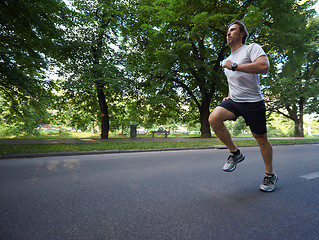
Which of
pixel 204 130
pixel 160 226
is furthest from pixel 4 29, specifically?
pixel 204 130

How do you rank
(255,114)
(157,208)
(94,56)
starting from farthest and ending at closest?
(94,56) < (255,114) < (157,208)

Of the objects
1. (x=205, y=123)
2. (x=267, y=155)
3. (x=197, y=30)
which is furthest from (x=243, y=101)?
(x=205, y=123)

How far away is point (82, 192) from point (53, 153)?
425cm

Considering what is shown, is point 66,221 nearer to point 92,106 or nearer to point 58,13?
point 58,13

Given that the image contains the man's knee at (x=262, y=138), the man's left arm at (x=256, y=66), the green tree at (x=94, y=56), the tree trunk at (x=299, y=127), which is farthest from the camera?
the tree trunk at (x=299, y=127)

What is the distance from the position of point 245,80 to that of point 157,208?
192cm

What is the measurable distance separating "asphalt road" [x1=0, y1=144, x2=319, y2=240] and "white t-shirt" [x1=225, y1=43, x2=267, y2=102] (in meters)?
1.27

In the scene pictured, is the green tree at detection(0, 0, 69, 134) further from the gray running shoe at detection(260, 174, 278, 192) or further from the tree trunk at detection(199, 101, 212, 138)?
the tree trunk at detection(199, 101, 212, 138)

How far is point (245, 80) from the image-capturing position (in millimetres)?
2459

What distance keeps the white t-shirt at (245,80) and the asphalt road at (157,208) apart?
1.27 metres

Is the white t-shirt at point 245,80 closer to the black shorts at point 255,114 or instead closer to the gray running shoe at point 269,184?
the black shorts at point 255,114

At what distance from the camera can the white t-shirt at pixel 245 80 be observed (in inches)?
93.0

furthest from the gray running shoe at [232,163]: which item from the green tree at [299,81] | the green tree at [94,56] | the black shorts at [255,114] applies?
the green tree at [299,81]

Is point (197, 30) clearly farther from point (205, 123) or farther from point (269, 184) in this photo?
point (269, 184)
